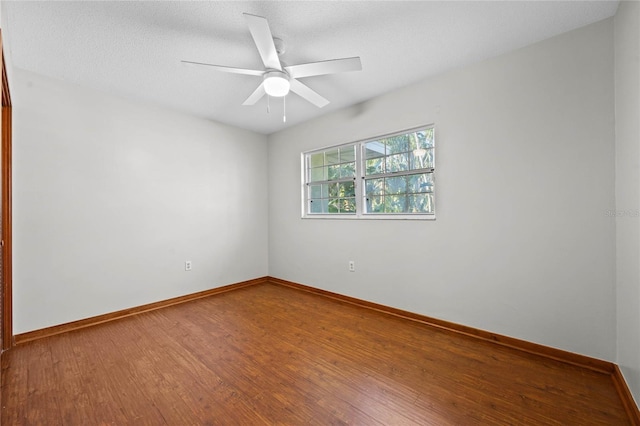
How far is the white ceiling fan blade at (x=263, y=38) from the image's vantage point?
1533mm

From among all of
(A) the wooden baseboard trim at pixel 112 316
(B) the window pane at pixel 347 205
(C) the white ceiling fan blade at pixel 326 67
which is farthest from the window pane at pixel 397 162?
(A) the wooden baseboard trim at pixel 112 316

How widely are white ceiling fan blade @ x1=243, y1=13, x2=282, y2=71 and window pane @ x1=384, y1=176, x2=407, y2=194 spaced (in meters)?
1.72

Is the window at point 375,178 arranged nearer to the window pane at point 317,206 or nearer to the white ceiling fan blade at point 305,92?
the window pane at point 317,206

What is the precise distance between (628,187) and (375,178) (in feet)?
6.73

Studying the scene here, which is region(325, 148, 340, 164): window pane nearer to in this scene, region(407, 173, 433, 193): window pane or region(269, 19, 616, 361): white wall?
region(269, 19, 616, 361): white wall

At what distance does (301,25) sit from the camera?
1.93 meters

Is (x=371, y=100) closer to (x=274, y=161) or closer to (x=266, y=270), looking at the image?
(x=274, y=161)

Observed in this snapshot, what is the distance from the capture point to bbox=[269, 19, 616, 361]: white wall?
1.93 metres

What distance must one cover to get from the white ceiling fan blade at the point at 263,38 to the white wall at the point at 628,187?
2.06 meters

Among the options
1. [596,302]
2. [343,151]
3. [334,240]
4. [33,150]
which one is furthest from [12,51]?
[596,302]

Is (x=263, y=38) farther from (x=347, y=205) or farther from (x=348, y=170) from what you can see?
(x=347, y=205)

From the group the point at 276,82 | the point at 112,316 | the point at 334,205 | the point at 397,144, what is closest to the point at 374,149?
the point at 397,144

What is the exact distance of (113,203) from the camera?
2.95 metres

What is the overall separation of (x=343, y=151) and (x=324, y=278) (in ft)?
Answer: 5.73
